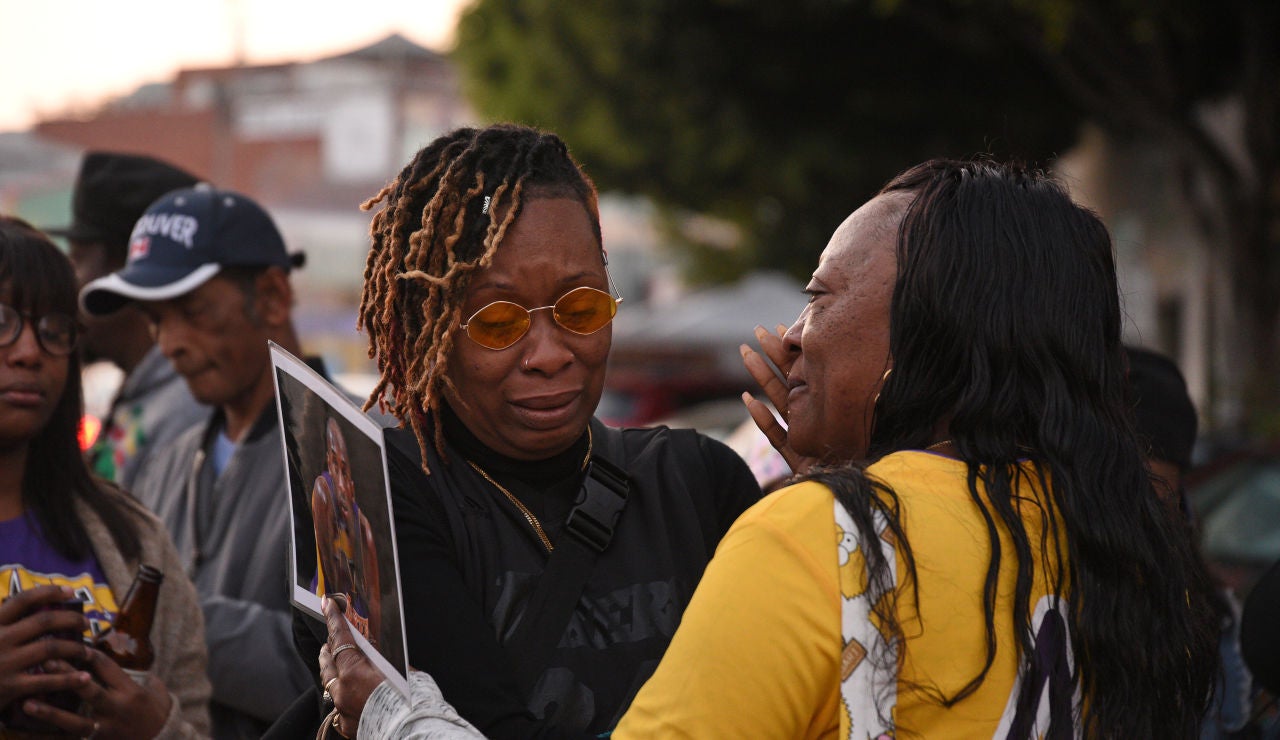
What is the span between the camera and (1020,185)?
1.94 meters

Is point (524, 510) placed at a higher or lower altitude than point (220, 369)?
higher

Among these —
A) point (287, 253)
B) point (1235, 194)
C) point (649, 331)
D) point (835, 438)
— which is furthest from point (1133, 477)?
point (649, 331)

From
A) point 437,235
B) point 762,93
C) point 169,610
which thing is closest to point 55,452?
point 169,610

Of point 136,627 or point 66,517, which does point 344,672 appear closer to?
point 136,627

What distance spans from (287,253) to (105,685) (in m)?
1.61

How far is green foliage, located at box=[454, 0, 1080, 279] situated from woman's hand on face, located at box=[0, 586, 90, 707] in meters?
11.2

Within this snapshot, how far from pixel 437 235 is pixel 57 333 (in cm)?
124

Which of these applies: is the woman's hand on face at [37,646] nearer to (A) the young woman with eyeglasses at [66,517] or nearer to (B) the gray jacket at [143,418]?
(A) the young woman with eyeglasses at [66,517]

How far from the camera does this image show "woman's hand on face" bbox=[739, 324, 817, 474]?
224 cm

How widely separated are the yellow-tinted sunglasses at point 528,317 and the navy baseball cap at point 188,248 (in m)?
1.74

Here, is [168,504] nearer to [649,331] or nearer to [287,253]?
[287,253]

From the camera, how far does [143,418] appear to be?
442 centimetres

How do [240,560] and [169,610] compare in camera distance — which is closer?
[169,610]

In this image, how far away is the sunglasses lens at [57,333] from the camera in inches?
119
